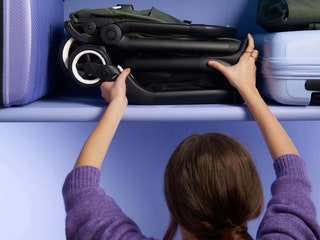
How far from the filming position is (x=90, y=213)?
0.72 metres

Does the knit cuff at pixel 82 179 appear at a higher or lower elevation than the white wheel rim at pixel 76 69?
lower

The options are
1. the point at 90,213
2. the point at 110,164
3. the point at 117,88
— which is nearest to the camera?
the point at 90,213

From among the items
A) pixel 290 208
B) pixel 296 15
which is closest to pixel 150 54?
pixel 296 15

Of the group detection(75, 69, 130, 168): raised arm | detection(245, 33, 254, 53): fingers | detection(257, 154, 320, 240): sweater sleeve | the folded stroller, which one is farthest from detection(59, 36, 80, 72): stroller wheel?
detection(257, 154, 320, 240): sweater sleeve

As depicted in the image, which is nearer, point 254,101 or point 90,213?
point 90,213

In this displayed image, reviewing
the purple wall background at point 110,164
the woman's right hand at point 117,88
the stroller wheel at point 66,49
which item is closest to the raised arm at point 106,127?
the woman's right hand at point 117,88

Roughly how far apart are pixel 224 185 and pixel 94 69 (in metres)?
0.32

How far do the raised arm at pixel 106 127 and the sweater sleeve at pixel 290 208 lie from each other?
297 mm

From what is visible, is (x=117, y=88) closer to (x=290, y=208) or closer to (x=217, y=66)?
(x=217, y=66)

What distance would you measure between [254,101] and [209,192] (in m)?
0.20

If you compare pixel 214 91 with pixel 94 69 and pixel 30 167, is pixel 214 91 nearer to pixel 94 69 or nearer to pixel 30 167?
pixel 94 69

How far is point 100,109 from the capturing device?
85 cm

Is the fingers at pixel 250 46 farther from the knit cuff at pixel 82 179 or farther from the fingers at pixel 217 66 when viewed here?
the knit cuff at pixel 82 179

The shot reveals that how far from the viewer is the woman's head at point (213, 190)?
0.76 metres
